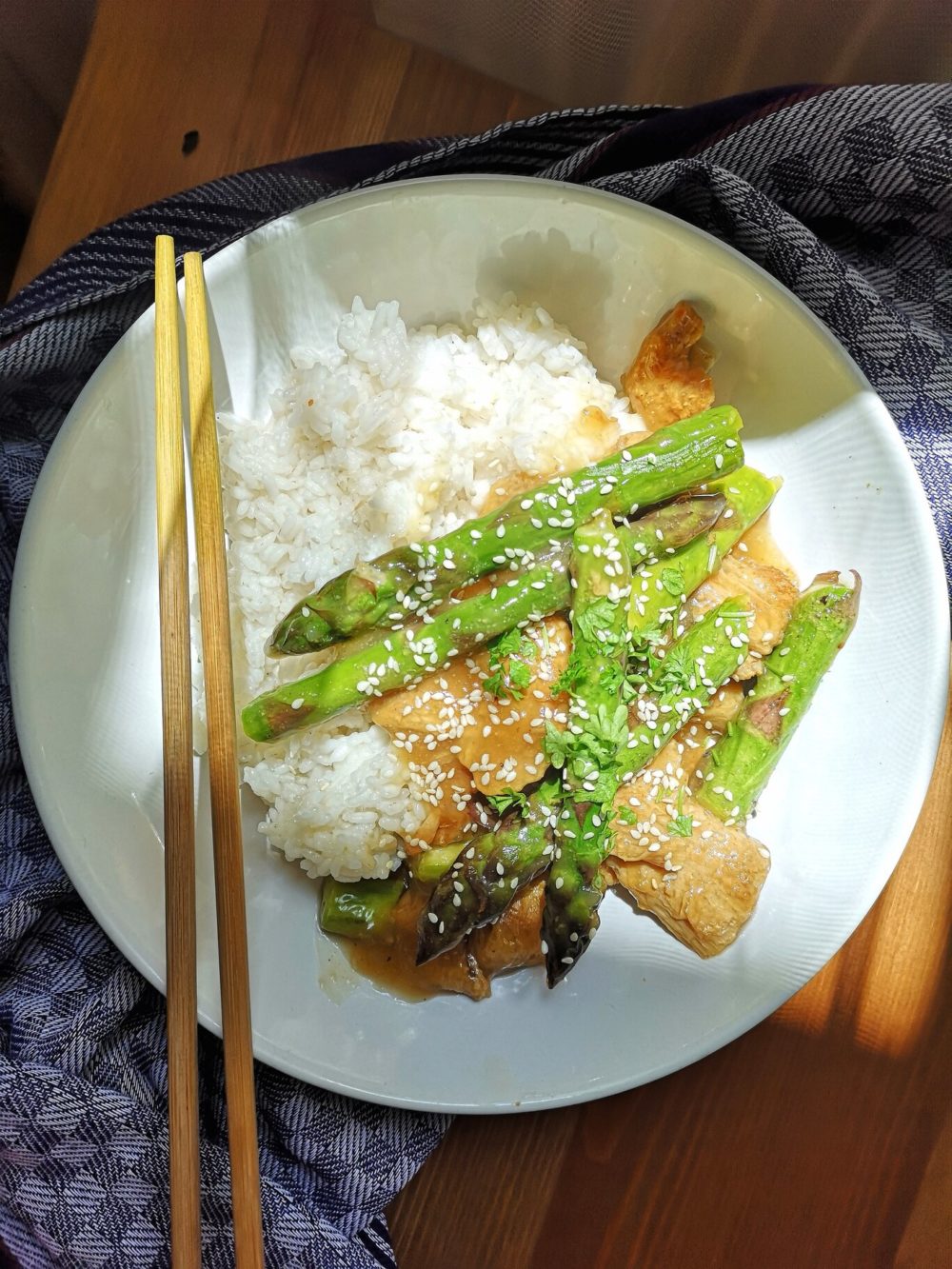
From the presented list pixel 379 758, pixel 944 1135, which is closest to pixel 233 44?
pixel 379 758

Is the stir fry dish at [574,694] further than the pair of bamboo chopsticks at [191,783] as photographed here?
Yes

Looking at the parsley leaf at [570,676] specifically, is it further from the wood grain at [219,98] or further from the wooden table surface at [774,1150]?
the wood grain at [219,98]

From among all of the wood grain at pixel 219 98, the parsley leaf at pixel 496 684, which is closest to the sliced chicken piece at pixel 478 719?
the parsley leaf at pixel 496 684

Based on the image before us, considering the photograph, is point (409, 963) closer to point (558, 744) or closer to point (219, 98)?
point (558, 744)

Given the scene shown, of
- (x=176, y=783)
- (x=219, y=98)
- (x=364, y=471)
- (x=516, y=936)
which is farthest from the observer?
(x=219, y=98)

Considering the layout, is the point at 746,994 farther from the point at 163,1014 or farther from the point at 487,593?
the point at 163,1014

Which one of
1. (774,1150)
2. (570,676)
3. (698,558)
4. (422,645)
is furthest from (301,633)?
(774,1150)
